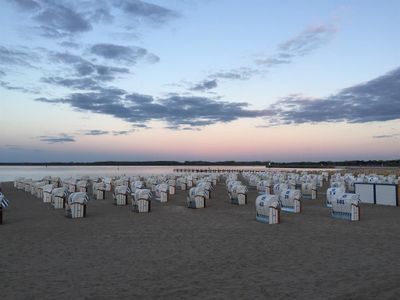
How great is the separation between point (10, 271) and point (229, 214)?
35.2 feet

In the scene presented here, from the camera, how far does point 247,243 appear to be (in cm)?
1098

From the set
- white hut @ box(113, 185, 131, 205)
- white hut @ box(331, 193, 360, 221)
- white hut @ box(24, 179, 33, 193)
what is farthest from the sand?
white hut @ box(24, 179, 33, 193)

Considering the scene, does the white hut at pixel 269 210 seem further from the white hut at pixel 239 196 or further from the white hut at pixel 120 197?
the white hut at pixel 120 197

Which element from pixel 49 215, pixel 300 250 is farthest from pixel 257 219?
pixel 49 215

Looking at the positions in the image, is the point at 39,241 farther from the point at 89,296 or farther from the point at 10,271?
the point at 89,296

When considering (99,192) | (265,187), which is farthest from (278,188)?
(99,192)

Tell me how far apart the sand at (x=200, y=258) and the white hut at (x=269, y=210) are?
587mm

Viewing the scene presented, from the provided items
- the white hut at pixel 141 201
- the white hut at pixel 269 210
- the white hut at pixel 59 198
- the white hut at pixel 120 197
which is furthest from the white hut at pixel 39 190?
the white hut at pixel 269 210

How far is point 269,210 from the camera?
14.6 meters

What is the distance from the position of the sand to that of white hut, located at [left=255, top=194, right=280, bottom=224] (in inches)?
23.1

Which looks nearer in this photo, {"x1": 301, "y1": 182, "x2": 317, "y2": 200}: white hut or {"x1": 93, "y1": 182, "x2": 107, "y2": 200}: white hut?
{"x1": 301, "y1": 182, "x2": 317, "y2": 200}: white hut

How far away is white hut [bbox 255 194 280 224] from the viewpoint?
1455 centimetres

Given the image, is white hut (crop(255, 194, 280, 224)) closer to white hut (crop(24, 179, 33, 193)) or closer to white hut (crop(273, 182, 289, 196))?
white hut (crop(273, 182, 289, 196))

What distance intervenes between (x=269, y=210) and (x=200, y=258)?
5.85 m
